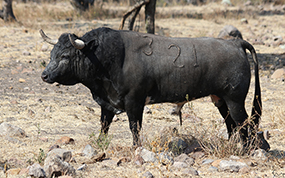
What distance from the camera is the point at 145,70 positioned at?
5.30 meters

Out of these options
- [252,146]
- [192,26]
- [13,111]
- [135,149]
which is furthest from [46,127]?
[192,26]

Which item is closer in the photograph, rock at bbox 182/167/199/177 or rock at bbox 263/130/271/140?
rock at bbox 182/167/199/177

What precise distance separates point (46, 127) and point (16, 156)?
5.30 feet

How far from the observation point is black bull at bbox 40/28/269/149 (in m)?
5.30

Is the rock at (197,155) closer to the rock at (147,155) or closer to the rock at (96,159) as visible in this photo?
the rock at (147,155)

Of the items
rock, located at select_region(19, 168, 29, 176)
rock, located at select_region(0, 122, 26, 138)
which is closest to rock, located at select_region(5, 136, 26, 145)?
rock, located at select_region(0, 122, 26, 138)

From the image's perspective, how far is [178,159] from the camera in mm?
5234

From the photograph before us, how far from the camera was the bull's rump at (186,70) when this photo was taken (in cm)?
538

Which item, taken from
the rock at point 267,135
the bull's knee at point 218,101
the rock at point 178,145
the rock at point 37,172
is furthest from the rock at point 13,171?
the rock at point 267,135

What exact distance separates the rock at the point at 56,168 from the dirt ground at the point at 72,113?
0.62 feet

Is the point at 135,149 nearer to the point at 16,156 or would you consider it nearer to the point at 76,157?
the point at 76,157

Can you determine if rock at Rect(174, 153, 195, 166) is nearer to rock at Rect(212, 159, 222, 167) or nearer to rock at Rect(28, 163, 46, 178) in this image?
rock at Rect(212, 159, 222, 167)

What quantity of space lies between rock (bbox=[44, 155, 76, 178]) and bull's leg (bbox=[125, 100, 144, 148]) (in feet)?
4.02

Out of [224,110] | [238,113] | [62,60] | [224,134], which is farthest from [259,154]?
[62,60]
